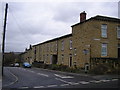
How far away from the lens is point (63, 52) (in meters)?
38.8

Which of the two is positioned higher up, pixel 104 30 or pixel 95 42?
pixel 104 30

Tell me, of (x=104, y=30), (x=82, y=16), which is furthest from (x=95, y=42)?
(x=82, y=16)

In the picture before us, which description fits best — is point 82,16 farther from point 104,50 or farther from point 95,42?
point 104,50

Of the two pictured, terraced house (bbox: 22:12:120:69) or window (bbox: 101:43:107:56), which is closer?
terraced house (bbox: 22:12:120:69)

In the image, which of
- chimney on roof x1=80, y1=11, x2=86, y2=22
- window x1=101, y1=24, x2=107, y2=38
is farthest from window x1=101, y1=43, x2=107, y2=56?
chimney on roof x1=80, y1=11, x2=86, y2=22

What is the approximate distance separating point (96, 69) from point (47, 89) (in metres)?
12.6

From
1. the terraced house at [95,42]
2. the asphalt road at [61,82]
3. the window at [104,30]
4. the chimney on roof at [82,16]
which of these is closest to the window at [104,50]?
the terraced house at [95,42]

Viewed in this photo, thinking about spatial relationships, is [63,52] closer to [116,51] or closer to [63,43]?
[63,43]

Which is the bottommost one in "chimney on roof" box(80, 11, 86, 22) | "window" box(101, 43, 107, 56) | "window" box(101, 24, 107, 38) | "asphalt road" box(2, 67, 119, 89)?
"asphalt road" box(2, 67, 119, 89)

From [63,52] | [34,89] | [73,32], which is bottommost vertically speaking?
[34,89]

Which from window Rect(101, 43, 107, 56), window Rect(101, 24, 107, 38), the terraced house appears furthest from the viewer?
window Rect(101, 24, 107, 38)

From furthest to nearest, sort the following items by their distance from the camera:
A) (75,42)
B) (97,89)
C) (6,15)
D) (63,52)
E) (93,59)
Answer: (63,52) → (75,42) → (93,59) → (6,15) → (97,89)

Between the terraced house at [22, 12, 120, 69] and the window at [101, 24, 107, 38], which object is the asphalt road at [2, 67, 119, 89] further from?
A: the window at [101, 24, 107, 38]

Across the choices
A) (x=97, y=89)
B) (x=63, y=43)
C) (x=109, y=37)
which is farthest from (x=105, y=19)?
(x=97, y=89)
